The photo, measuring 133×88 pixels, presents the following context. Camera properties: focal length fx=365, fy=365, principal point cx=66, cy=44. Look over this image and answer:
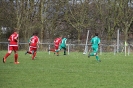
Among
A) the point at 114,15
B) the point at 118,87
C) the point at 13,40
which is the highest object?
the point at 114,15

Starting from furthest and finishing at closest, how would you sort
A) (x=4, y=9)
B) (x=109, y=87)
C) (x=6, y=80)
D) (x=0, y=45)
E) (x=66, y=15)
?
(x=66, y=15) → (x=4, y=9) → (x=0, y=45) → (x=6, y=80) → (x=109, y=87)

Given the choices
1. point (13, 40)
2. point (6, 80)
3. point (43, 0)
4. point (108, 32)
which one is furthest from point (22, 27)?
point (6, 80)

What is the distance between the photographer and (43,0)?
51.2m

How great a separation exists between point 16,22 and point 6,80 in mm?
40518

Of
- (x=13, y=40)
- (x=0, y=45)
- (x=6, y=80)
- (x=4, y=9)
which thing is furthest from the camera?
(x=4, y=9)

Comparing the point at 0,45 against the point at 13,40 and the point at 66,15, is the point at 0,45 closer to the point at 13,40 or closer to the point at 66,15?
the point at 66,15

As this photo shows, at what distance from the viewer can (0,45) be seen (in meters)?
44.9

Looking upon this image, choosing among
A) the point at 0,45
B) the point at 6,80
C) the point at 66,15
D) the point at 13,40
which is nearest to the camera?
the point at 6,80

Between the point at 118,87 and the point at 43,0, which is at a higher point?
the point at 43,0

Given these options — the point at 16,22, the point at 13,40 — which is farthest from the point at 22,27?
the point at 13,40

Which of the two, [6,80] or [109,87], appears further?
[6,80]

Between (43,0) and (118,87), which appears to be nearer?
(118,87)

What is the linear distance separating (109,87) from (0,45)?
36444mm

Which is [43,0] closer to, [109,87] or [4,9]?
[4,9]
